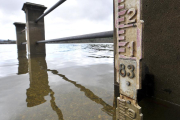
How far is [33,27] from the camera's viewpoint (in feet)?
16.1

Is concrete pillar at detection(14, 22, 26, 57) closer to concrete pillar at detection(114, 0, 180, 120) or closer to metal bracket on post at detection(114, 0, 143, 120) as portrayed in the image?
concrete pillar at detection(114, 0, 180, 120)

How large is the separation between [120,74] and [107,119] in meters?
0.41

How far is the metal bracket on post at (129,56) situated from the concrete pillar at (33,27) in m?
4.98

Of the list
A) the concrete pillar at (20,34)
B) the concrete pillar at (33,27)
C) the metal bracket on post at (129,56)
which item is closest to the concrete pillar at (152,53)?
the metal bracket on post at (129,56)

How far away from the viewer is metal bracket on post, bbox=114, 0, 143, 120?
0.65 metres

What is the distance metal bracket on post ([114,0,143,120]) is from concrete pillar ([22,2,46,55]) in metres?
4.98

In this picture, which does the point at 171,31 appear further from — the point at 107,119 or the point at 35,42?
the point at 35,42

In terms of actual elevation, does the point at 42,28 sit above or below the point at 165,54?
above

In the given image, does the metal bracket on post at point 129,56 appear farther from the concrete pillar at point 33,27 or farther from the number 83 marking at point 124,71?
the concrete pillar at point 33,27

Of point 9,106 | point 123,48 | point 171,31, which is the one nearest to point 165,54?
point 171,31

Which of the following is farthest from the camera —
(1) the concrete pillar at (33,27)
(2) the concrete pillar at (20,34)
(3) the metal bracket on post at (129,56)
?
(2) the concrete pillar at (20,34)

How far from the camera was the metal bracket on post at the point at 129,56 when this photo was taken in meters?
0.65

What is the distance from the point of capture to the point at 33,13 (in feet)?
16.0

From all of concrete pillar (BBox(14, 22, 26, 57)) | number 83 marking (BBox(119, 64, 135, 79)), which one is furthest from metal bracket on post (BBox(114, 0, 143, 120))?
concrete pillar (BBox(14, 22, 26, 57))
